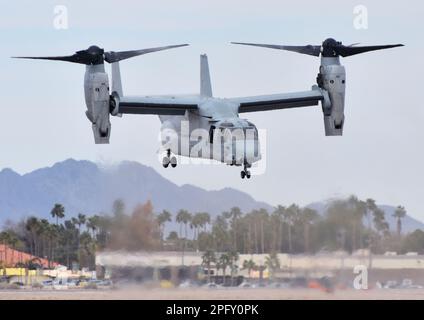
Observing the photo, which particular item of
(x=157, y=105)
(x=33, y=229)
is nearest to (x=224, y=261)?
(x=33, y=229)

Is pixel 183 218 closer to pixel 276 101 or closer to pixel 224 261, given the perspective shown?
pixel 224 261

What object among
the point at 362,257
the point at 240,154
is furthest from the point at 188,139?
the point at 362,257

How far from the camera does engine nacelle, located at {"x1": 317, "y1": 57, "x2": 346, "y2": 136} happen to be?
55.5 metres

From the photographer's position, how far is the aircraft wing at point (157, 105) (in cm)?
5694

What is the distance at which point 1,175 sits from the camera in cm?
5984

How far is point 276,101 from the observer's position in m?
58.3

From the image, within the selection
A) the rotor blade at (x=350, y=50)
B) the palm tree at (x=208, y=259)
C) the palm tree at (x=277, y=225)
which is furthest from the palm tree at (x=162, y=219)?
the rotor blade at (x=350, y=50)

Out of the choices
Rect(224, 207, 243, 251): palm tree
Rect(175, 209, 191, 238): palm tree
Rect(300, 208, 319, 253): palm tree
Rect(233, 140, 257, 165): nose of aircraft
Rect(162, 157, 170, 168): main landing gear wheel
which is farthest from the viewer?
Rect(162, 157, 170, 168): main landing gear wheel

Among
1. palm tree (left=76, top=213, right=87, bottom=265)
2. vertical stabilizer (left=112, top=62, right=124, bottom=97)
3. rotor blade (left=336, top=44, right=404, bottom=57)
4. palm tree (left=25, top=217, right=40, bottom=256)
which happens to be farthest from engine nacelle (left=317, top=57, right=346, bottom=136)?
palm tree (left=25, top=217, right=40, bottom=256)

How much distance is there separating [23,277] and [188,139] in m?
7.97

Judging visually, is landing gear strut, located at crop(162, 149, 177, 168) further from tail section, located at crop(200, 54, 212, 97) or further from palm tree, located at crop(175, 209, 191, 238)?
palm tree, located at crop(175, 209, 191, 238)

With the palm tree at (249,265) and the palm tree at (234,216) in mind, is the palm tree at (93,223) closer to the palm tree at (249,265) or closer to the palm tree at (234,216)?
the palm tree at (234,216)

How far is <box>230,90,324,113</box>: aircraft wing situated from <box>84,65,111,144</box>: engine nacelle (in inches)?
213
